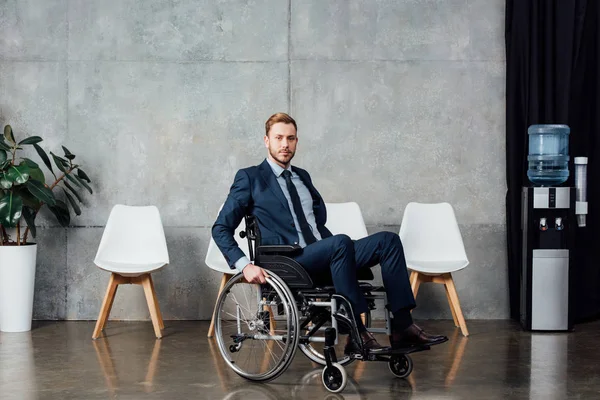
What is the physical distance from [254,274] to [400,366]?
Answer: 86 cm

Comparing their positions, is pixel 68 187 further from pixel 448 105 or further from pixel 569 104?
pixel 569 104

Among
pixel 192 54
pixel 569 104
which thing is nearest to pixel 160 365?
pixel 192 54

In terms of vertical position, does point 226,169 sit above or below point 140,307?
above

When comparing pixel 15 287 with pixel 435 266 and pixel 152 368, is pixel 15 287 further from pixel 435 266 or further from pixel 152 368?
pixel 435 266

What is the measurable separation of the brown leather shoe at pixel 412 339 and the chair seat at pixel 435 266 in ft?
5.19

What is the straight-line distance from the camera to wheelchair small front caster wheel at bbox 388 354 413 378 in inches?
152

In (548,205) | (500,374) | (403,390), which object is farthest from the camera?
(548,205)

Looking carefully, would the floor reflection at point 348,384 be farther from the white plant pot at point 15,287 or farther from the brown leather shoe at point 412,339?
the white plant pot at point 15,287

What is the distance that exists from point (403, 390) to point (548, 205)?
2.18 metres

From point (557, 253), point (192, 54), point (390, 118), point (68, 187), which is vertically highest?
point (192, 54)

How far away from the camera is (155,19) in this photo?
5.84 metres

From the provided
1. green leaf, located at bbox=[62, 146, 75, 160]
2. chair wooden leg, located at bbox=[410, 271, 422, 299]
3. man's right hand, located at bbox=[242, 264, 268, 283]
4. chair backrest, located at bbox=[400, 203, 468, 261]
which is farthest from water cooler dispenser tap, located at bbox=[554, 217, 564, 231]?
green leaf, located at bbox=[62, 146, 75, 160]

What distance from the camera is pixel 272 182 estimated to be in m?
3.93

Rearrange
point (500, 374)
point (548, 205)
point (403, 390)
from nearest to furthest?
point (403, 390), point (500, 374), point (548, 205)
